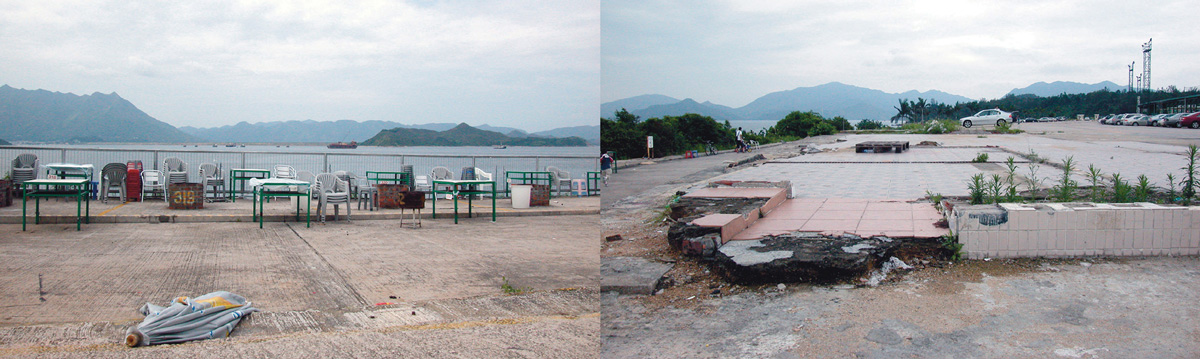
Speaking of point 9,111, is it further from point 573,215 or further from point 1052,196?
point 1052,196

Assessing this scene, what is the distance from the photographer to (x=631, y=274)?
4406mm

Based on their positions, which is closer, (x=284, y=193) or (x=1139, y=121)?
(x=284, y=193)

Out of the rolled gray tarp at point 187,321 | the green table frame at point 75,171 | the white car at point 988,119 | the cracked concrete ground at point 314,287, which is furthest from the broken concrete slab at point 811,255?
the white car at point 988,119

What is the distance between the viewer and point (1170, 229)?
171 inches

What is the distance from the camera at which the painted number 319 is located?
10.0m

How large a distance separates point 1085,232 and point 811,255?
6.06 feet

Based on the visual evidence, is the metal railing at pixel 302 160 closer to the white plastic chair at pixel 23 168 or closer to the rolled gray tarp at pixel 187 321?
the white plastic chair at pixel 23 168

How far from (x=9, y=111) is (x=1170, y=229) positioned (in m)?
52.4

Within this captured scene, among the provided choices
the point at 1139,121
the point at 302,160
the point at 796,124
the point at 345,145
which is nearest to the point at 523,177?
the point at 302,160

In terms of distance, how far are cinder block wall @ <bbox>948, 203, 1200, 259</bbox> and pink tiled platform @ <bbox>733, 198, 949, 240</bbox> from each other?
342 millimetres

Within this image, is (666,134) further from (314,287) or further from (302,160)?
(314,287)

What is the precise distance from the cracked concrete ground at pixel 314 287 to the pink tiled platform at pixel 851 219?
1.58 metres

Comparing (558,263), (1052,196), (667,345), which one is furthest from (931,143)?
(667,345)

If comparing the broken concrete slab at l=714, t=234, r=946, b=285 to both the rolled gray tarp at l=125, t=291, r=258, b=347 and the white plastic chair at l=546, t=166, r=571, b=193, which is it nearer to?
the rolled gray tarp at l=125, t=291, r=258, b=347
